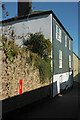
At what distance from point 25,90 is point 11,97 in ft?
5.73

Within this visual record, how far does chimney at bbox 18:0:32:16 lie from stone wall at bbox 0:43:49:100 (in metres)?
8.21

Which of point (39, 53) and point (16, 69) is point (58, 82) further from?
point (16, 69)

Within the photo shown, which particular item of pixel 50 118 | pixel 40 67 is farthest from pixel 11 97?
pixel 40 67

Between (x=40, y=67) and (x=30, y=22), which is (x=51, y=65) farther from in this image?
(x=30, y=22)

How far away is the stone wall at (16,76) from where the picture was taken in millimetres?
5970

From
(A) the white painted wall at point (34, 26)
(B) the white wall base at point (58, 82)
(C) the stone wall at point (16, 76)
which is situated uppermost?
(A) the white painted wall at point (34, 26)

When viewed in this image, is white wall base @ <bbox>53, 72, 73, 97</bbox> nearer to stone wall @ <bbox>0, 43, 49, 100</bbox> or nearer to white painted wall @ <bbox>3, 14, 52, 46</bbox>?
stone wall @ <bbox>0, 43, 49, 100</bbox>

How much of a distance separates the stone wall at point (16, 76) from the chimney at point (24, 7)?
821 centimetres

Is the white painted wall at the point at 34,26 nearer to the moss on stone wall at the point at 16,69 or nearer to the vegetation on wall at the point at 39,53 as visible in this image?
the vegetation on wall at the point at 39,53

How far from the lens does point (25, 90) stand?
8.13 metres

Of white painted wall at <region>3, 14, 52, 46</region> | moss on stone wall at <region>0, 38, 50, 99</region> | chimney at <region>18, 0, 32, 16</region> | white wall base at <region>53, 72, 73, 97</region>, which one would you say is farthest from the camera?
chimney at <region>18, 0, 32, 16</region>

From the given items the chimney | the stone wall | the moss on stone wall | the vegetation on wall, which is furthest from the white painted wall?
the stone wall

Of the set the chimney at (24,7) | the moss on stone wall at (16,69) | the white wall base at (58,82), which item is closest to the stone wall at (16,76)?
the moss on stone wall at (16,69)

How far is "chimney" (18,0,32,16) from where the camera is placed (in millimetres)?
14766
